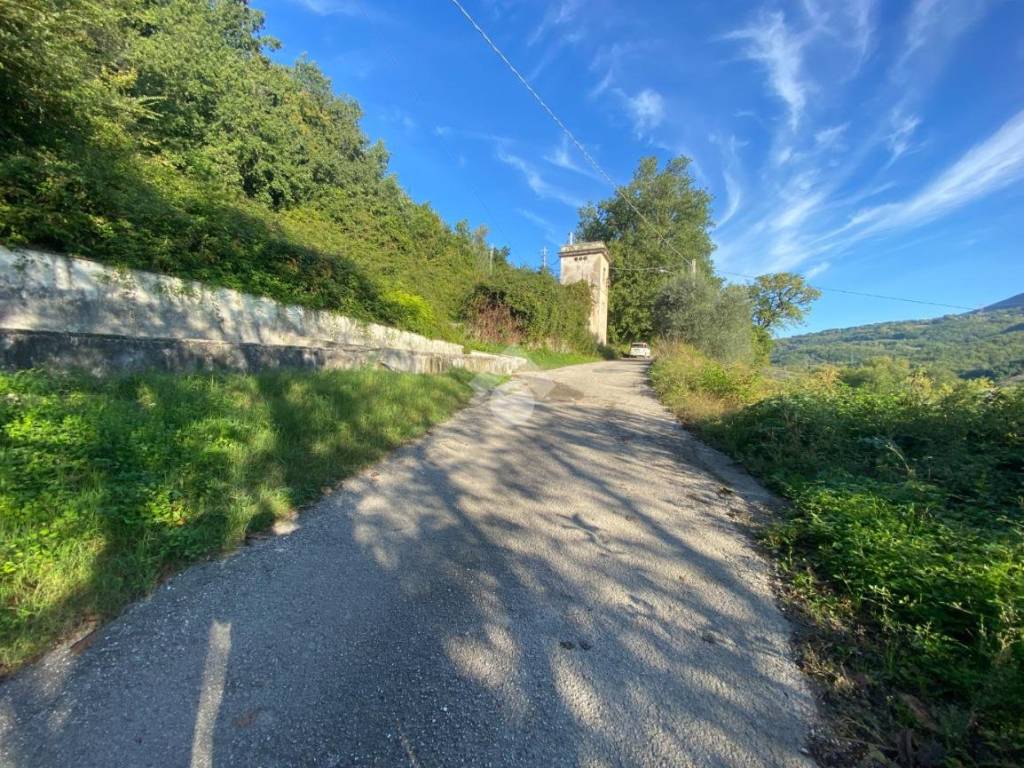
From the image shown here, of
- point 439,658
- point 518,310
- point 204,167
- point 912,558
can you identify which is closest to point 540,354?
point 518,310

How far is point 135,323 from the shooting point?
4.67 metres

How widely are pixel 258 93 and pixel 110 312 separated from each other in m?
12.8

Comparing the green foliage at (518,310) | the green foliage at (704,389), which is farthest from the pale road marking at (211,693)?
the green foliage at (518,310)

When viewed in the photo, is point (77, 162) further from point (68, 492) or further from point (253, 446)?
point (68, 492)

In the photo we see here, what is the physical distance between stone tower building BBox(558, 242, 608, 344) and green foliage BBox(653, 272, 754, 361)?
8.04 metres

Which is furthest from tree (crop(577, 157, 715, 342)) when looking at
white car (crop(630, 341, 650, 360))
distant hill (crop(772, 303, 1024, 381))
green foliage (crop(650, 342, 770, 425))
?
green foliage (crop(650, 342, 770, 425))

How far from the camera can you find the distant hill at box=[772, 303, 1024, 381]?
9.76 m

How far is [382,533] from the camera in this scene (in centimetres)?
288

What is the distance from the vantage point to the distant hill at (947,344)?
976 cm

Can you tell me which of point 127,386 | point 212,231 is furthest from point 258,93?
point 127,386

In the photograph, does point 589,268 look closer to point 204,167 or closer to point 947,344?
point 947,344

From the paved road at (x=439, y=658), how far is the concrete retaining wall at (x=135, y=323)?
296 cm

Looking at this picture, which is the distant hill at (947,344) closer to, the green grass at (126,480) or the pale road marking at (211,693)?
the pale road marking at (211,693)

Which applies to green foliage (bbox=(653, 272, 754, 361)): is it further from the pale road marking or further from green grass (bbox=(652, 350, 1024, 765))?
the pale road marking
